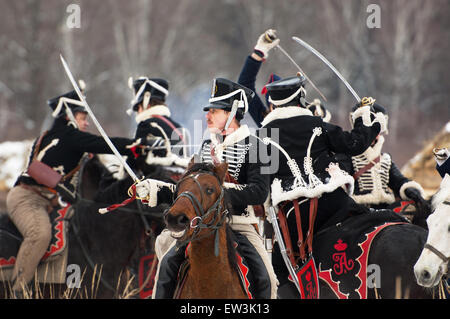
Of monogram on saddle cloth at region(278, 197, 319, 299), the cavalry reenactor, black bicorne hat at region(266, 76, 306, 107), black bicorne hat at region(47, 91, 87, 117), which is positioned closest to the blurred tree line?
black bicorne hat at region(47, 91, 87, 117)

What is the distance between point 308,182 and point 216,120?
1.03 m

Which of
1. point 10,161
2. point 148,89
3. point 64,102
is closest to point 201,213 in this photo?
point 64,102

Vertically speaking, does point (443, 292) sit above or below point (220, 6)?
below

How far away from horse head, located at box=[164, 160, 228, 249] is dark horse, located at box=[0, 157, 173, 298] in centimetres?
330

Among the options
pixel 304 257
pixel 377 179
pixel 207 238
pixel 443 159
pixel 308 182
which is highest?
pixel 377 179

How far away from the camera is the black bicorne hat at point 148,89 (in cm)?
827

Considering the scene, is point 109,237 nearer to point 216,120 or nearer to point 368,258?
point 216,120

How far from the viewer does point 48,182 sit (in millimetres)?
7473

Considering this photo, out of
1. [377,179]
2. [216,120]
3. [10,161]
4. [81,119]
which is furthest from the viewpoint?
[10,161]

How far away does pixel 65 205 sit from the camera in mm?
7734

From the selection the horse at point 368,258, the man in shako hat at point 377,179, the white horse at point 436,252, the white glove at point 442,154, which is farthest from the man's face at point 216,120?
the man in shako hat at point 377,179
